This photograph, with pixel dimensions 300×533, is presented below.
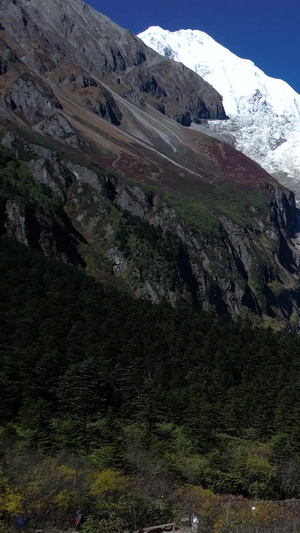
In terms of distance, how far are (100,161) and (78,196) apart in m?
46.2

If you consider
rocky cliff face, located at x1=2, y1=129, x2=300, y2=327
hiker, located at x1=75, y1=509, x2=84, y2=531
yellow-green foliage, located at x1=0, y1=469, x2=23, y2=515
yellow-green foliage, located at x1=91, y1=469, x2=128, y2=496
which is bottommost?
hiker, located at x1=75, y1=509, x2=84, y2=531

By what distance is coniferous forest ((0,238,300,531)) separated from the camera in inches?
1106

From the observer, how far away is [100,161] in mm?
199750

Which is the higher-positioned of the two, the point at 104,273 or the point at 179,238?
the point at 179,238

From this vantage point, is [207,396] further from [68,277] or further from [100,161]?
[100,161]

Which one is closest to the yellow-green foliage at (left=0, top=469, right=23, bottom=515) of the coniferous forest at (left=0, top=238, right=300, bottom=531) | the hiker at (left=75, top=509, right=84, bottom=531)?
the coniferous forest at (left=0, top=238, right=300, bottom=531)

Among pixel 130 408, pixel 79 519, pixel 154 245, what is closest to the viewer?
pixel 79 519

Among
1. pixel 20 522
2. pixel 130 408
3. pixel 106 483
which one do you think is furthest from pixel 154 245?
pixel 20 522

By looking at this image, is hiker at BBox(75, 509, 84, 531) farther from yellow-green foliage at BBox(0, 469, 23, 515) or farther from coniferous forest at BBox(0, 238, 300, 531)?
yellow-green foliage at BBox(0, 469, 23, 515)

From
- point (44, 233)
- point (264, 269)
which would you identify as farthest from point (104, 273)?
point (264, 269)

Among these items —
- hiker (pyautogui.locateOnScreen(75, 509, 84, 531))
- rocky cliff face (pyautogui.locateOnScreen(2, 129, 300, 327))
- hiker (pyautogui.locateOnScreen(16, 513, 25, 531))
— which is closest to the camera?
hiker (pyautogui.locateOnScreen(16, 513, 25, 531))

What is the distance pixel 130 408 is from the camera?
5656cm

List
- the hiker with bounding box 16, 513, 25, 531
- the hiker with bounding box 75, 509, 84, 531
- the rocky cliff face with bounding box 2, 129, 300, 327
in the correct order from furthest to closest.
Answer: the rocky cliff face with bounding box 2, 129, 300, 327 → the hiker with bounding box 75, 509, 84, 531 → the hiker with bounding box 16, 513, 25, 531

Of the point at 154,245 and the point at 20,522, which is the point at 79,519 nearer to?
the point at 20,522
